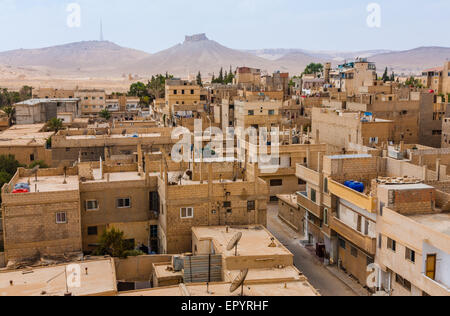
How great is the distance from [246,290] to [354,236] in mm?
5929

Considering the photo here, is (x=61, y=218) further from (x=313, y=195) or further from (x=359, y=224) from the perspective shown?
(x=359, y=224)

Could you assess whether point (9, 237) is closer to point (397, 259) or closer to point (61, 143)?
point (397, 259)

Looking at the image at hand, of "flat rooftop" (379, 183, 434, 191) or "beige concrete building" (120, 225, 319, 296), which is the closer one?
"beige concrete building" (120, 225, 319, 296)

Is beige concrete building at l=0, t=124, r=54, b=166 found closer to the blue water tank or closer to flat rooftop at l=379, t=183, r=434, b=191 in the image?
the blue water tank

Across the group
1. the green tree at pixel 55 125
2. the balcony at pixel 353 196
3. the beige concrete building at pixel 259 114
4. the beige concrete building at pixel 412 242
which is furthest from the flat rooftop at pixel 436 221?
the green tree at pixel 55 125

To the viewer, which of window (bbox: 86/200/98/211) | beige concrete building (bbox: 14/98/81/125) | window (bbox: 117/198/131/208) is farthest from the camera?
beige concrete building (bbox: 14/98/81/125)

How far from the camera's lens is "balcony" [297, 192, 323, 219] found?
70.6ft

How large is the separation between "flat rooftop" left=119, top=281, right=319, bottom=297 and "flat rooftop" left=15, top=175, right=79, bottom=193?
7.65m

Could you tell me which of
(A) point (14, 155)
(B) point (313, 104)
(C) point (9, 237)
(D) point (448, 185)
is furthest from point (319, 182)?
(B) point (313, 104)

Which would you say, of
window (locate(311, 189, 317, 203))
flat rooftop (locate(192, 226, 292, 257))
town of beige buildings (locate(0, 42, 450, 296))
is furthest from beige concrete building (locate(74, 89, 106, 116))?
flat rooftop (locate(192, 226, 292, 257))

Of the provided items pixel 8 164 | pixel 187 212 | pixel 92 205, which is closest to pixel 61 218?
pixel 92 205

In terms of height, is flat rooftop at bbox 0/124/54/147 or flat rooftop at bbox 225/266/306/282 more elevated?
flat rooftop at bbox 0/124/54/147

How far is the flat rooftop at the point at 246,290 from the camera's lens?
13430 mm

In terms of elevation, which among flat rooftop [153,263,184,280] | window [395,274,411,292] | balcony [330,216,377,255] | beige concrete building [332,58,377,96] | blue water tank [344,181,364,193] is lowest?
flat rooftop [153,263,184,280]
